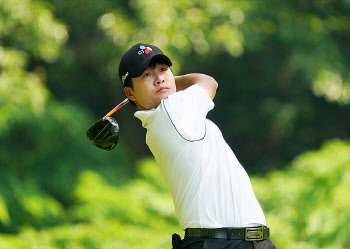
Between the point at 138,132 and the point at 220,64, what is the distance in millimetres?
2240

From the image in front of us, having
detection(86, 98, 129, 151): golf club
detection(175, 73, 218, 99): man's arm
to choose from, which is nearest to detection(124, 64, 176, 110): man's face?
→ detection(175, 73, 218, 99): man's arm

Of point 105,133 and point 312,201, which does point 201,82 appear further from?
point 312,201

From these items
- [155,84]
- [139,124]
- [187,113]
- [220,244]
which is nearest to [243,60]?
[139,124]

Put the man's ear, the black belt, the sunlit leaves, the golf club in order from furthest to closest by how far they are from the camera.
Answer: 1. the sunlit leaves
2. the golf club
3. the man's ear
4. the black belt

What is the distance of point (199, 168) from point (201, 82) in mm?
487

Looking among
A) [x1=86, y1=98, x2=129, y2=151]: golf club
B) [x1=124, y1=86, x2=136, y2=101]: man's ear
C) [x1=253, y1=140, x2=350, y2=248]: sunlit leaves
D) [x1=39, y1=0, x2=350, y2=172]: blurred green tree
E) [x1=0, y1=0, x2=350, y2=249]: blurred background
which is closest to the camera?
[x1=124, y1=86, x2=136, y2=101]: man's ear

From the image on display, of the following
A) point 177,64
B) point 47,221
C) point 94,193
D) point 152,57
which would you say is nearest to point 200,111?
point 152,57

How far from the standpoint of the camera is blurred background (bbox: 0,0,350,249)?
6.12 m

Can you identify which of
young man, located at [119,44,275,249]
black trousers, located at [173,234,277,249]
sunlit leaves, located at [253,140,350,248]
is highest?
sunlit leaves, located at [253,140,350,248]

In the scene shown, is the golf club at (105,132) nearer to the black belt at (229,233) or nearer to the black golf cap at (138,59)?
the black golf cap at (138,59)

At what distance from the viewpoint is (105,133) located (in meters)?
3.04

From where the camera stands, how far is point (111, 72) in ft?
Result: 33.1

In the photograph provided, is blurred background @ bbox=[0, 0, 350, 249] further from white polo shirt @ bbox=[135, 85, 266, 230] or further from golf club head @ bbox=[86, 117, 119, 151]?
white polo shirt @ bbox=[135, 85, 266, 230]

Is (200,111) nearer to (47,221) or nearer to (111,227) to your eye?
(111,227)
